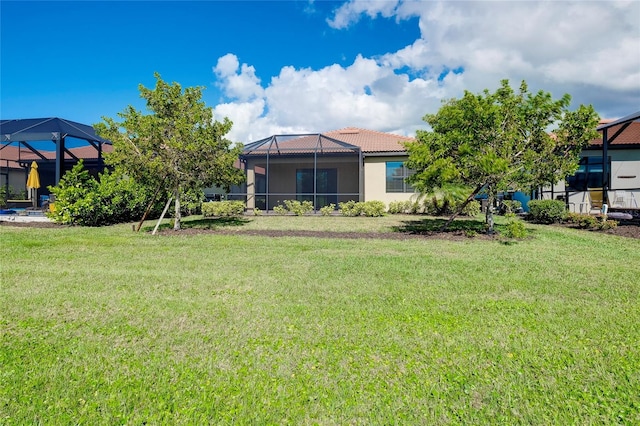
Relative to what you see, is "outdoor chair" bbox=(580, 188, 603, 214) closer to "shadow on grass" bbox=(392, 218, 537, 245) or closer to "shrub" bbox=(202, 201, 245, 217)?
"shadow on grass" bbox=(392, 218, 537, 245)

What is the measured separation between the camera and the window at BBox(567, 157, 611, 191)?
18.4 m

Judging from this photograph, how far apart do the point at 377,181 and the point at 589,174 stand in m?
10.7

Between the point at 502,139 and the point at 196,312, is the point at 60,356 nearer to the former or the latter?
the point at 196,312

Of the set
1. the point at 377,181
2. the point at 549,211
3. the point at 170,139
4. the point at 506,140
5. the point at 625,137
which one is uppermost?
the point at 625,137

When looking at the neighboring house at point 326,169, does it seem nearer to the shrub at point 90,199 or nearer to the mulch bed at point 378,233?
the shrub at point 90,199

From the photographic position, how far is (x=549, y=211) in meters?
13.8

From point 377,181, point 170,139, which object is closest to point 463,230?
point 377,181

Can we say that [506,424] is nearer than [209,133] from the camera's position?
Yes

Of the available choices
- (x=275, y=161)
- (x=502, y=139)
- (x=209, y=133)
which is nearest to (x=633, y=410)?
(x=502, y=139)

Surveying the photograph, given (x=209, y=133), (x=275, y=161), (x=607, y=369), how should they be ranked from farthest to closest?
(x=275, y=161) → (x=209, y=133) → (x=607, y=369)

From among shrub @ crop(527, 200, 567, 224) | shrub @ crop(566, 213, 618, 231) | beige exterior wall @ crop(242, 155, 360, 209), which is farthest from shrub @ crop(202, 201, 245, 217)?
shrub @ crop(566, 213, 618, 231)

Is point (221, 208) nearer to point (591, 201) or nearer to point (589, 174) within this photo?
point (591, 201)

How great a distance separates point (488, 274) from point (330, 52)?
1556 centimetres

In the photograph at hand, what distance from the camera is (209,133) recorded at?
11281 millimetres
